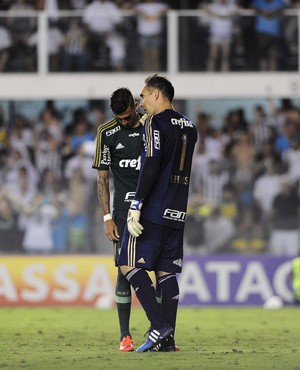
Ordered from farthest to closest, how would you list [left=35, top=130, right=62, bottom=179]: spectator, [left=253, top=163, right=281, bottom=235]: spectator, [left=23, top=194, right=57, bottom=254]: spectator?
1. [left=35, top=130, right=62, bottom=179]: spectator
2. [left=253, top=163, right=281, bottom=235]: spectator
3. [left=23, top=194, right=57, bottom=254]: spectator

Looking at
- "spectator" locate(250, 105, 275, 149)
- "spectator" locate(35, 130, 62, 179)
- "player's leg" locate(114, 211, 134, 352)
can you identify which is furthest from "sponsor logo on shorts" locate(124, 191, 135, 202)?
"spectator" locate(250, 105, 275, 149)

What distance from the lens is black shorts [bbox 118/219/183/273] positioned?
32.1ft

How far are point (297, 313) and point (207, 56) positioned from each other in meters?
6.82

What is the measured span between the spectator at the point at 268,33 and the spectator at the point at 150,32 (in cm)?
181

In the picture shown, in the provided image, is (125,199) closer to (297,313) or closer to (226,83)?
(297,313)

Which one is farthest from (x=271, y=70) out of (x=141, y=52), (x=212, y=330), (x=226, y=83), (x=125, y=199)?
(x=125, y=199)

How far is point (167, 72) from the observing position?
22578 millimetres

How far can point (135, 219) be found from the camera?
964cm

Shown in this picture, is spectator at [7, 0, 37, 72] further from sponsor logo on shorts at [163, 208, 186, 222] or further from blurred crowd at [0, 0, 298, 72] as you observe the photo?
sponsor logo on shorts at [163, 208, 186, 222]

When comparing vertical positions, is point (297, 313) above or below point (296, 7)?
below

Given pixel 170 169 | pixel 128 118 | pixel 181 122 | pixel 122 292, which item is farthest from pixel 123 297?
pixel 181 122

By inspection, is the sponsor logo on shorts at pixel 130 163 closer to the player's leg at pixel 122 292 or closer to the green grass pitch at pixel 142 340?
the player's leg at pixel 122 292

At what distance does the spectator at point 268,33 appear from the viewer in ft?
72.4

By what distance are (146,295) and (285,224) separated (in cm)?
956
